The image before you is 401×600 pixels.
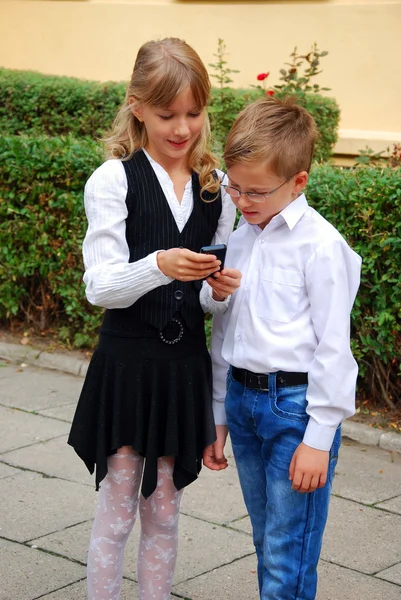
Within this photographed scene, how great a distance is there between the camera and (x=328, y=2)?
27.5 feet

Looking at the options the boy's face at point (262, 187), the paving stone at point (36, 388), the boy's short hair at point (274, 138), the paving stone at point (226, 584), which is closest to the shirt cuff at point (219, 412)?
the boy's face at point (262, 187)

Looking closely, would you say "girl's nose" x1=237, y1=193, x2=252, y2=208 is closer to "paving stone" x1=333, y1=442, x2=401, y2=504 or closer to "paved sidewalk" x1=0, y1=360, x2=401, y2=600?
"paved sidewalk" x1=0, y1=360, x2=401, y2=600

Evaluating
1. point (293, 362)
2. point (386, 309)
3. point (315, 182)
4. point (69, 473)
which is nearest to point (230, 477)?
point (69, 473)

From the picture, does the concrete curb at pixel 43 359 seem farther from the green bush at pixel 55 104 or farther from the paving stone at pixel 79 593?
the green bush at pixel 55 104

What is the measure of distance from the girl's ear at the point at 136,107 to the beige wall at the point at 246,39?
227 inches

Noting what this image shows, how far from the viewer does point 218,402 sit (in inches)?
109

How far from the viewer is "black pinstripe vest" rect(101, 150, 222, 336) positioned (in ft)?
8.65

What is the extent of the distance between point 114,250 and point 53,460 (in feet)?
7.29

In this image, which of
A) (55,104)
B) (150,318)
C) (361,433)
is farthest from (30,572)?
(55,104)

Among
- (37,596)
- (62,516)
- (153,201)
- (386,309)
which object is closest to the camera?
(153,201)

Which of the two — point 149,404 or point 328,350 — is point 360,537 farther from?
point 328,350

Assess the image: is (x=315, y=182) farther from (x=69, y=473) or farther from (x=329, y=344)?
(x=329, y=344)

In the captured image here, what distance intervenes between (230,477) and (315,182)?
1.62m

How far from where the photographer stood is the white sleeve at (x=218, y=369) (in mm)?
2713
